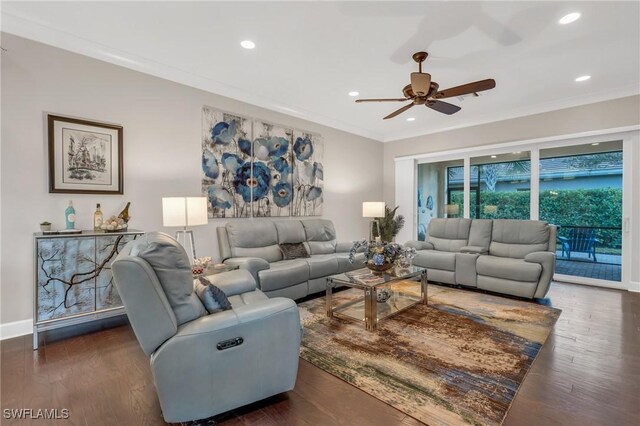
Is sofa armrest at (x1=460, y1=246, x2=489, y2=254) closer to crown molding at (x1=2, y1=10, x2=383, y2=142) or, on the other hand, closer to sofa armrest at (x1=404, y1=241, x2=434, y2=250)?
sofa armrest at (x1=404, y1=241, x2=434, y2=250)

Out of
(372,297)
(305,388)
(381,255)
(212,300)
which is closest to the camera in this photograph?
(212,300)

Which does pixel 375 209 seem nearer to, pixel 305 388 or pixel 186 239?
pixel 186 239

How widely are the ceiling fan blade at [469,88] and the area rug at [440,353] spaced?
7.67 ft

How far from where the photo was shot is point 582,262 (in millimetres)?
4895

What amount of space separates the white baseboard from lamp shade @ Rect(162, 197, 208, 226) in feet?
4.92

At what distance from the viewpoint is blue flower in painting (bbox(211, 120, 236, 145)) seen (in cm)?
413

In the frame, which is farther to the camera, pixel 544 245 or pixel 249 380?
pixel 544 245

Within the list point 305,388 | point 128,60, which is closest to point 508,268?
point 305,388

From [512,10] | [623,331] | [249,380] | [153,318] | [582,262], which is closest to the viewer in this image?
[153,318]

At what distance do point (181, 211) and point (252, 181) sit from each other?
1503mm

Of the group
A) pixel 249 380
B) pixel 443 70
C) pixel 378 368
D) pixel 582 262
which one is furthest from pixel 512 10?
pixel 582 262

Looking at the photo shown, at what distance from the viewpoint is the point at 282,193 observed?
4.95m

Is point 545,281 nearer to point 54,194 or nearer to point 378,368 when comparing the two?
point 378,368

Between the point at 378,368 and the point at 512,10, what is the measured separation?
3.12 metres
